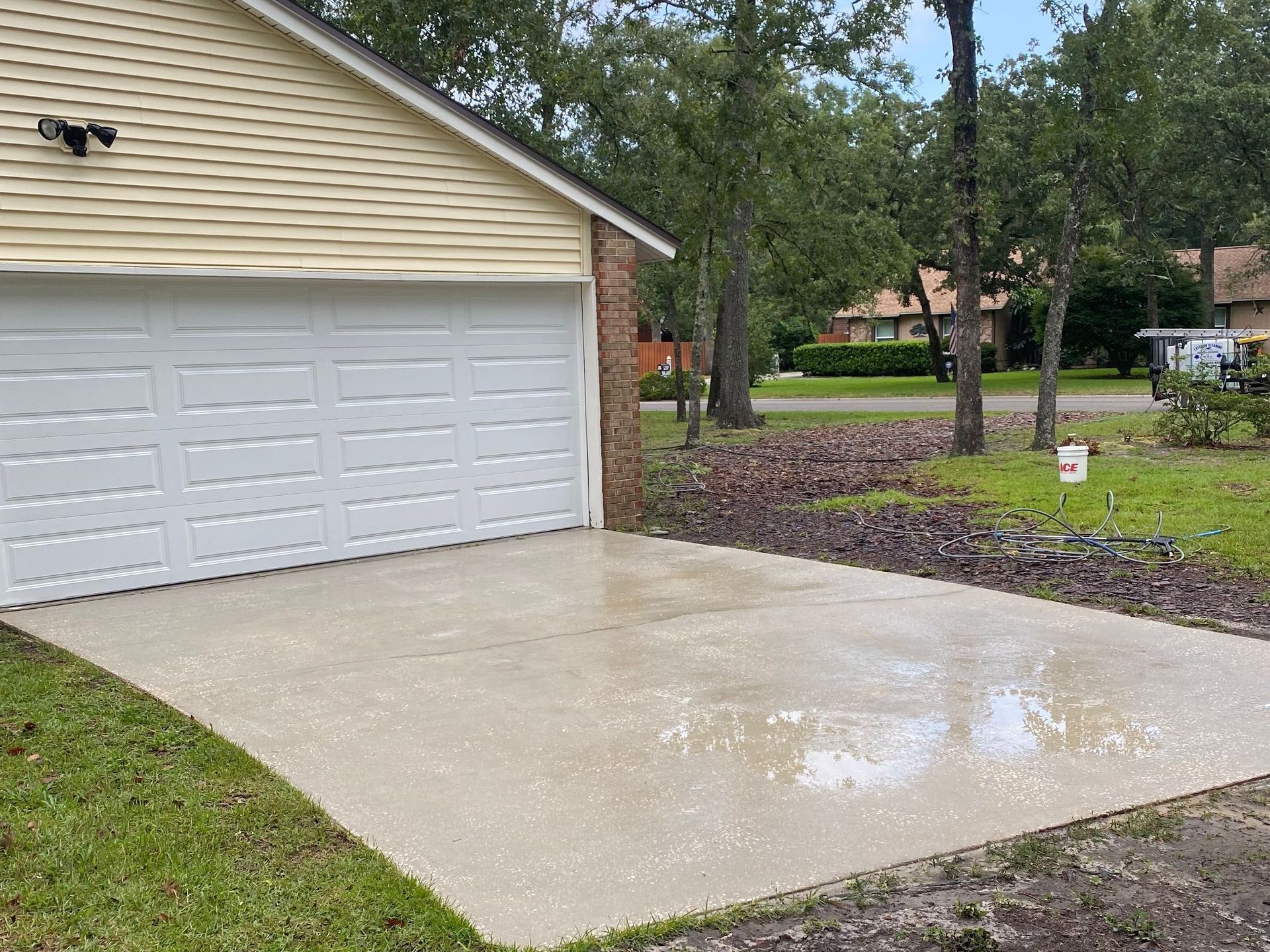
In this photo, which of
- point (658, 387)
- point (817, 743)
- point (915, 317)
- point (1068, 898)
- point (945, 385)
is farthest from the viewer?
point (915, 317)

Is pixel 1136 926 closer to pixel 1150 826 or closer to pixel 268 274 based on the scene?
pixel 1150 826

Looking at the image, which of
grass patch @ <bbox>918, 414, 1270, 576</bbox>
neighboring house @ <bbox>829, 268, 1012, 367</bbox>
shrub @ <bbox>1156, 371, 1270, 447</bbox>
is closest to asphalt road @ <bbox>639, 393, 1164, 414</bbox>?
shrub @ <bbox>1156, 371, 1270, 447</bbox>

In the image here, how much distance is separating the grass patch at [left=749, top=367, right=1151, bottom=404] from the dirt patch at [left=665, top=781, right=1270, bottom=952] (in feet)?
77.3

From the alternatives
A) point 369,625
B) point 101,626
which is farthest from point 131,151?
point 369,625

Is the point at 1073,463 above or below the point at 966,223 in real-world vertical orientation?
below

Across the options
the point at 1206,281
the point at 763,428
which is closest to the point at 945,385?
the point at 1206,281

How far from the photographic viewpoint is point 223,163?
321 inches

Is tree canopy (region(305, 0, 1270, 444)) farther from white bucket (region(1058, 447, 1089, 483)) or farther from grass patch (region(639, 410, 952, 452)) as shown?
white bucket (region(1058, 447, 1089, 483))

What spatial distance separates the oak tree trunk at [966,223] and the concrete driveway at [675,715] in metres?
8.18

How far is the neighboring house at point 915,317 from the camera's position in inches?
1764

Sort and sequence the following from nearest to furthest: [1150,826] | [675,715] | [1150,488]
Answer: [1150,826]
[675,715]
[1150,488]

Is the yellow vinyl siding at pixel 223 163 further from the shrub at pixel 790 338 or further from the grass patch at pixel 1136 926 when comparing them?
the shrub at pixel 790 338

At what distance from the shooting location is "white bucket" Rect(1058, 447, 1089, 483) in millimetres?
11578

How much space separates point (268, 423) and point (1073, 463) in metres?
7.81
